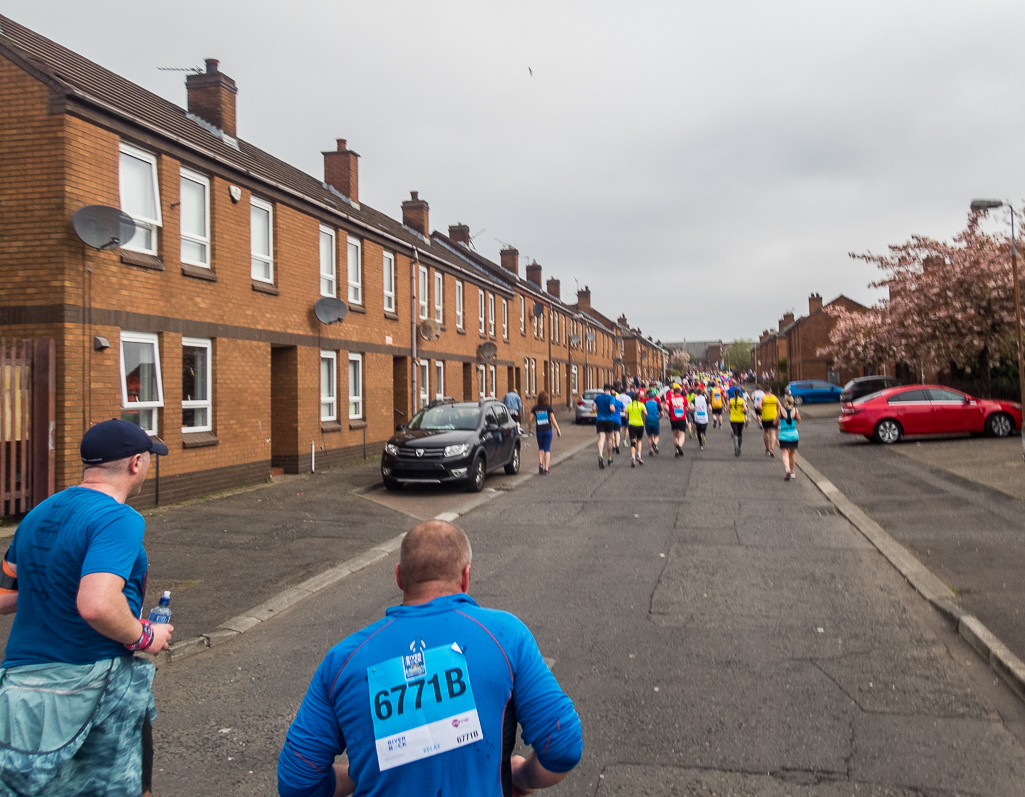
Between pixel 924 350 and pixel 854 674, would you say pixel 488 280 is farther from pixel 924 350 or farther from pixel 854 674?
pixel 854 674

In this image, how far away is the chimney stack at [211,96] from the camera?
18.0 meters

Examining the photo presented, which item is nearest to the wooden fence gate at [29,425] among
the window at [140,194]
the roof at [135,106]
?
the window at [140,194]

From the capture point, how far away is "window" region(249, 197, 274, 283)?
1581cm

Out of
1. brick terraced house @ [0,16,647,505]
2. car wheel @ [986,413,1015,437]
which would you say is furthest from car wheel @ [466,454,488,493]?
car wheel @ [986,413,1015,437]

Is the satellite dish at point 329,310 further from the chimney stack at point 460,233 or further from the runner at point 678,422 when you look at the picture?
the chimney stack at point 460,233

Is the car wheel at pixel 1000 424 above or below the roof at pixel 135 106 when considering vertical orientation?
below

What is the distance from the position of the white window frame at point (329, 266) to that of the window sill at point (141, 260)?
5.92 meters

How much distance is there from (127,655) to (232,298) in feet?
42.2

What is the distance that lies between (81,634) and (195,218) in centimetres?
1269

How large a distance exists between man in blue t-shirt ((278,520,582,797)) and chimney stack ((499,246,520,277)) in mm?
44603

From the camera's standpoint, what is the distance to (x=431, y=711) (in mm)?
1977

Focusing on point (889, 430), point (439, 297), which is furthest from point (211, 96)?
point (889, 430)

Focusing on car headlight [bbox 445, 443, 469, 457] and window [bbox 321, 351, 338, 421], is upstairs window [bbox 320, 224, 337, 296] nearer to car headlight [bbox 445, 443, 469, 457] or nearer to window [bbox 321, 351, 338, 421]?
window [bbox 321, 351, 338, 421]

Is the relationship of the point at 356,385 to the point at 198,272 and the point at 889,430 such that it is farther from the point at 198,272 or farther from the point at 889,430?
the point at 889,430
